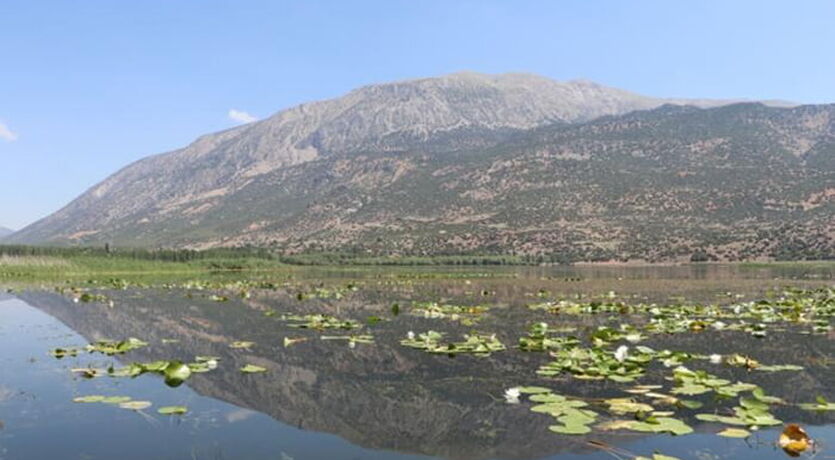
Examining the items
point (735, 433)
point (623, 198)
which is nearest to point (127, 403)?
point (735, 433)

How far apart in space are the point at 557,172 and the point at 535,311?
456 feet

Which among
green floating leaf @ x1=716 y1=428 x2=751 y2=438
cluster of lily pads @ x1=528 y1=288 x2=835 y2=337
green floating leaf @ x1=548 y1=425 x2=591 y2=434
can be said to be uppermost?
green floating leaf @ x1=548 y1=425 x2=591 y2=434

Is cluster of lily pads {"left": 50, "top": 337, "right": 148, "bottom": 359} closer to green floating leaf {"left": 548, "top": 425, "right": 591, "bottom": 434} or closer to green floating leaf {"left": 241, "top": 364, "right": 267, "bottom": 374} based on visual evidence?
green floating leaf {"left": 241, "top": 364, "right": 267, "bottom": 374}

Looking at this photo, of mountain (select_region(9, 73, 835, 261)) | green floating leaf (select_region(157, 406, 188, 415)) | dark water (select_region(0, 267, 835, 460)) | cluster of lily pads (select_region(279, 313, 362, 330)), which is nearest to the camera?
dark water (select_region(0, 267, 835, 460))

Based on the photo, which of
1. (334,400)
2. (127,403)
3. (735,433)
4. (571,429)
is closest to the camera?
(735,433)

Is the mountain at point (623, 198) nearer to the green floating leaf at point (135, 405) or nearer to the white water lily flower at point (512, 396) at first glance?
the white water lily flower at point (512, 396)

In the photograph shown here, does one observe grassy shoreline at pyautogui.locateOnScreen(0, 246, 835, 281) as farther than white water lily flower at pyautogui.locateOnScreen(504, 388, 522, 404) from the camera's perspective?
Yes

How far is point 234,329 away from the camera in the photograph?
18109mm

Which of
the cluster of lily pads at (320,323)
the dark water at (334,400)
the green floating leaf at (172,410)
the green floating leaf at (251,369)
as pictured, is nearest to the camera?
the dark water at (334,400)

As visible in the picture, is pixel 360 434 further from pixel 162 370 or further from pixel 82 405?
pixel 162 370

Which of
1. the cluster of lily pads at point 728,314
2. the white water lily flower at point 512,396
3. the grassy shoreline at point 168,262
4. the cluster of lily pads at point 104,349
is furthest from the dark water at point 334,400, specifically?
the grassy shoreline at point 168,262

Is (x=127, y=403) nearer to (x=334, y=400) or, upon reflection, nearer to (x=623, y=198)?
(x=334, y=400)

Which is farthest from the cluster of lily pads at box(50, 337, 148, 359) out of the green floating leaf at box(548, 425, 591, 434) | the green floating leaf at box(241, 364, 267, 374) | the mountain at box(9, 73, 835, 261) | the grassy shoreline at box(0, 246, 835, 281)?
the mountain at box(9, 73, 835, 261)

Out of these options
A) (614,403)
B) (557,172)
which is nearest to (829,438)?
(614,403)
